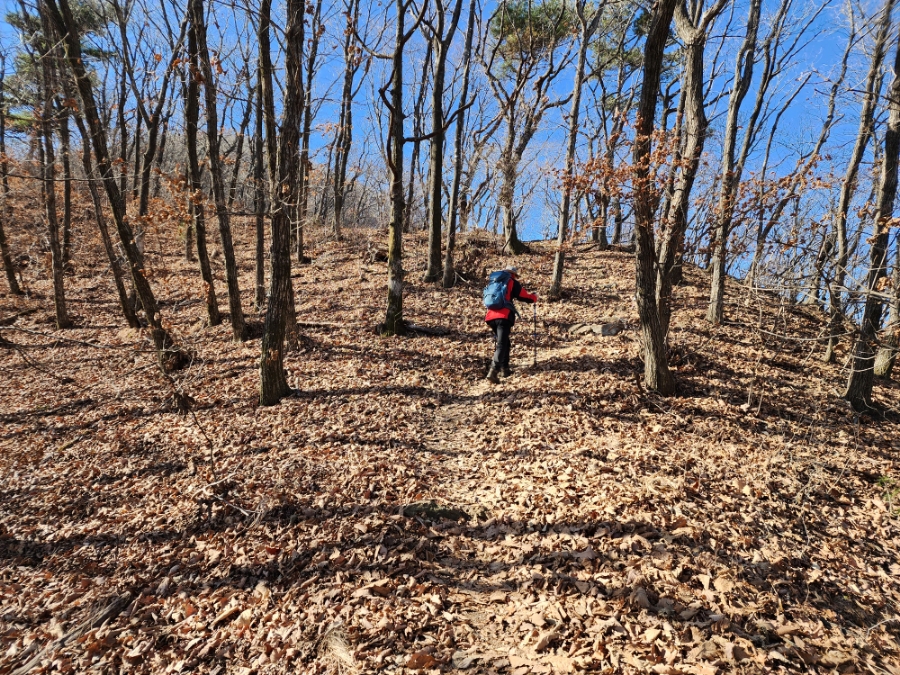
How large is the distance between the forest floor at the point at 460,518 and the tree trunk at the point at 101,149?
57.4 inches

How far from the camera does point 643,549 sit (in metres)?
3.90

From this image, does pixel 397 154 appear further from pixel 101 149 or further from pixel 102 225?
pixel 102 225

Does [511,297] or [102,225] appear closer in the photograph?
Result: [511,297]

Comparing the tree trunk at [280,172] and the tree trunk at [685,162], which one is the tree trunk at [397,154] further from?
the tree trunk at [685,162]

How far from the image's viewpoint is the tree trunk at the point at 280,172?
6.64 m

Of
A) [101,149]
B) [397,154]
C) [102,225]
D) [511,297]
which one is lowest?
[511,297]

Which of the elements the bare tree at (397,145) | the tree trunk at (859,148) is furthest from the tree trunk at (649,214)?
the bare tree at (397,145)

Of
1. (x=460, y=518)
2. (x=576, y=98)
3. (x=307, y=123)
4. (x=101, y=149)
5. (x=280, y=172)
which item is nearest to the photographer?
(x=460, y=518)

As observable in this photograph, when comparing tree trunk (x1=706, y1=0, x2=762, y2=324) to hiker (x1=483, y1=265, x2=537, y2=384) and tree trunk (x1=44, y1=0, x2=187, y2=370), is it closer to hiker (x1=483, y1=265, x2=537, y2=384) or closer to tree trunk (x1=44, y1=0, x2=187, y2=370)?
hiker (x1=483, y1=265, x2=537, y2=384)

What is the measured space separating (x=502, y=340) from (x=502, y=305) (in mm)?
668

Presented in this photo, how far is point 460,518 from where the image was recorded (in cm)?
467

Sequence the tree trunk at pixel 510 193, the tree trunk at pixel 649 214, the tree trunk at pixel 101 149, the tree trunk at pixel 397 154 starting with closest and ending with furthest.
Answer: the tree trunk at pixel 649 214
the tree trunk at pixel 101 149
the tree trunk at pixel 397 154
the tree trunk at pixel 510 193

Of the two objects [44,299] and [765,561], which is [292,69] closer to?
[765,561]

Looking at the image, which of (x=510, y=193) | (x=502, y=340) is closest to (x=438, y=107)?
(x=510, y=193)
